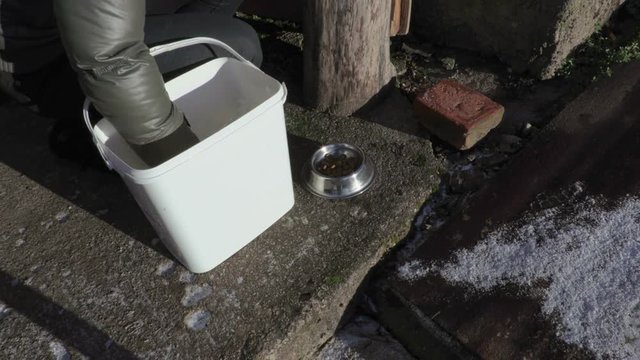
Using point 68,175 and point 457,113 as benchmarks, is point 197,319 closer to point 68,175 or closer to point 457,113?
point 68,175

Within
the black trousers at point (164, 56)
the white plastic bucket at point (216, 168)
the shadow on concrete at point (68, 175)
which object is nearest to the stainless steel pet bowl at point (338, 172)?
the white plastic bucket at point (216, 168)

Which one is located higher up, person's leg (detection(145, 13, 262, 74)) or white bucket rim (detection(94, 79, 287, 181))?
white bucket rim (detection(94, 79, 287, 181))

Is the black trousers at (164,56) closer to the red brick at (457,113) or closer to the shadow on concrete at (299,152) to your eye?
the shadow on concrete at (299,152)

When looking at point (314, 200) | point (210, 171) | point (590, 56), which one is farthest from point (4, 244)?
point (590, 56)

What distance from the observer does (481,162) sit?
7.48 feet

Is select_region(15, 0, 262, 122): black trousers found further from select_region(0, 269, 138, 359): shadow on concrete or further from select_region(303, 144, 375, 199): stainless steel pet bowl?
select_region(0, 269, 138, 359): shadow on concrete

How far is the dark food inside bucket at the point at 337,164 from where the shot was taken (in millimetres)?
2223

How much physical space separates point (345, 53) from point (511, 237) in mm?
929

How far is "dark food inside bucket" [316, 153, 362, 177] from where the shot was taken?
7.29 feet

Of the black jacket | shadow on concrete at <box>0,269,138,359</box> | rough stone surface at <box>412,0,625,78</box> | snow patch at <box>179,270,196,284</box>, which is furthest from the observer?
rough stone surface at <box>412,0,625,78</box>

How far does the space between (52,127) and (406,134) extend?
61.5 inches

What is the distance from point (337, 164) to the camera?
89.1 inches

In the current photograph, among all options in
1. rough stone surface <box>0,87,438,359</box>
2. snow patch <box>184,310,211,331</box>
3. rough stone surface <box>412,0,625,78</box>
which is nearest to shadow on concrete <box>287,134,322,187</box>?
rough stone surface <box>0,87,438,359</box>

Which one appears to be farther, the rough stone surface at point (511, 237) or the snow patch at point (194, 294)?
the snow patch at point (194, 294)
